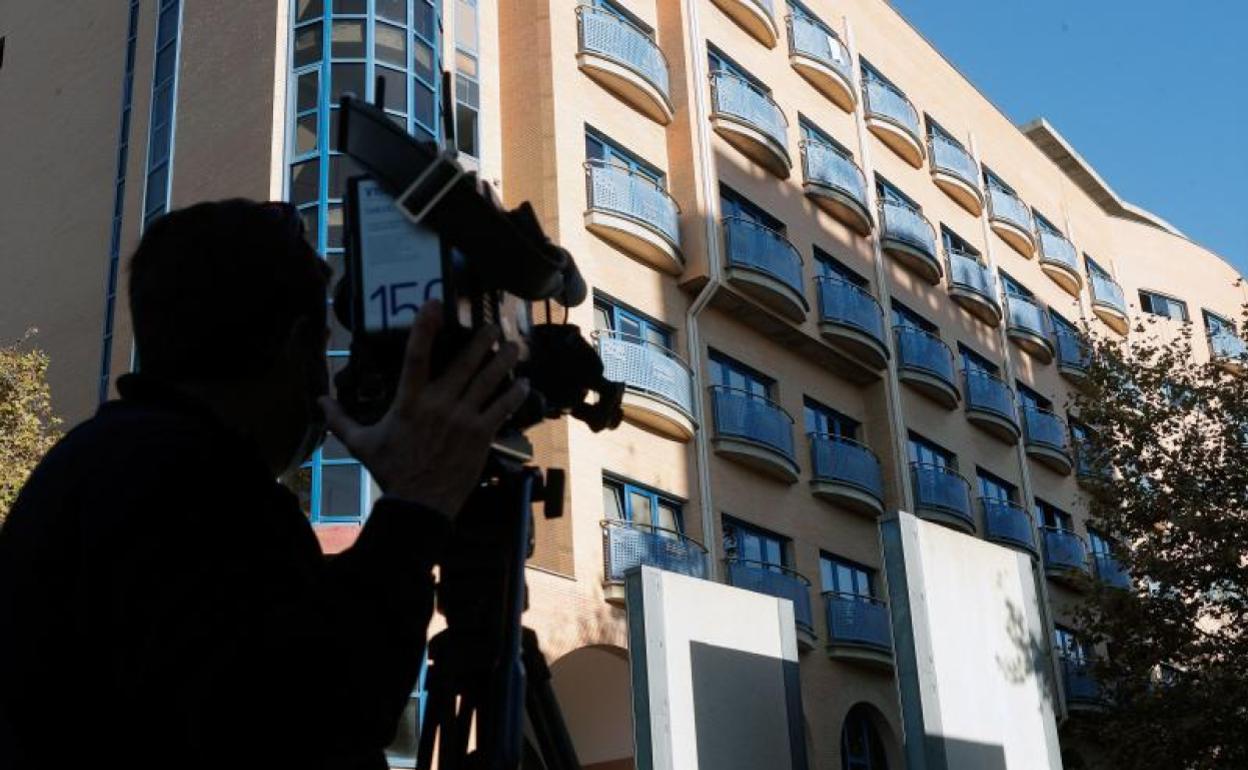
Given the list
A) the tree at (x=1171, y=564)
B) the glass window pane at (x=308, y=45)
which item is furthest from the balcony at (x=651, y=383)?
the tree at (x=1171, y=564)

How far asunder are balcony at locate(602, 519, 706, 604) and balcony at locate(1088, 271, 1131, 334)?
24177mm

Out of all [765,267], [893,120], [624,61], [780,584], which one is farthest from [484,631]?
[893,120]

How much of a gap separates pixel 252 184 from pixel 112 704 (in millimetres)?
20801

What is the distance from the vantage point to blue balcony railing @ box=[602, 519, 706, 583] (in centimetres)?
2209

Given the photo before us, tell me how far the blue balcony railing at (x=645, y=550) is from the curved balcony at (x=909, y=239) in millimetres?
11531

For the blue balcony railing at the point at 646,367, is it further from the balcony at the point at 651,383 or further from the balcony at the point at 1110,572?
the balcony at the point at 1110,572

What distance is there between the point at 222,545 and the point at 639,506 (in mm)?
21953

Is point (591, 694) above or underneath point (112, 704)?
above

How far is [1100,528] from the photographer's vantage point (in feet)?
87.8

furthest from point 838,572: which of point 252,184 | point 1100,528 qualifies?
point 252,184

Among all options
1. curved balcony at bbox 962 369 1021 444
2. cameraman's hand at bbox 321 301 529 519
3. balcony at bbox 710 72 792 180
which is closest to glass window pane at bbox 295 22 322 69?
balcony at bbox 710 72 792 180

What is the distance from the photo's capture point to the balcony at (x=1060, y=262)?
137ft

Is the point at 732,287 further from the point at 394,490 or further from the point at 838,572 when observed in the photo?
the point at 394,490

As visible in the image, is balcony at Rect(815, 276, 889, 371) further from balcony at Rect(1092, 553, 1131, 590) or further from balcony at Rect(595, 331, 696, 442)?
balcony at Rect(1092, 553, 1131, 590)
